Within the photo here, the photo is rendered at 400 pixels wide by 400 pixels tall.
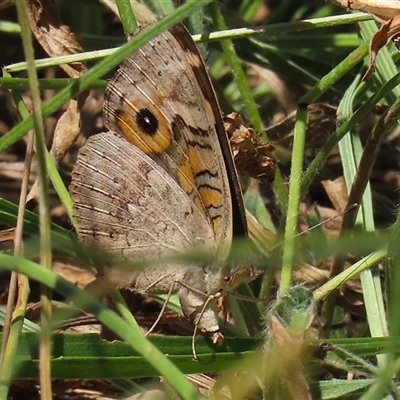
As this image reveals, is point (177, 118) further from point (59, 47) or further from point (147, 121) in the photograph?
point (59, 47)

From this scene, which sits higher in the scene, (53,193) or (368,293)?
(53,193)

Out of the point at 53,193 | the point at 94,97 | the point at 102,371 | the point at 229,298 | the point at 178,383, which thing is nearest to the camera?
the point at 178,383

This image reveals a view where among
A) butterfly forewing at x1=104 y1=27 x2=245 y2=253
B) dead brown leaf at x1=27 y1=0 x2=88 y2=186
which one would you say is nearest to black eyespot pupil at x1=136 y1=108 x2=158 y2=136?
butterfly forewing at x1=104 y1=27 x2=245 y2=253

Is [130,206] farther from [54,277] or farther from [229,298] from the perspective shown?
[54,277]

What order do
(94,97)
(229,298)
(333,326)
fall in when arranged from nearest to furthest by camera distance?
(229,298) → (333,326) → (94,97)

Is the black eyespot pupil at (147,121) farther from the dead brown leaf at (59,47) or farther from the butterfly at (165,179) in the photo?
the dead brown leaf at (59,47)

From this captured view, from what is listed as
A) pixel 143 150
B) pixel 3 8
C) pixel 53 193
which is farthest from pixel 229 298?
pixel 3 8

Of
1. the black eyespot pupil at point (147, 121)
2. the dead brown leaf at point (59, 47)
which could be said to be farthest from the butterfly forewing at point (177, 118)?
the dead brown leaf at point (59, 47)
